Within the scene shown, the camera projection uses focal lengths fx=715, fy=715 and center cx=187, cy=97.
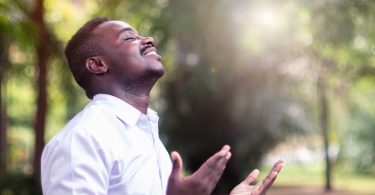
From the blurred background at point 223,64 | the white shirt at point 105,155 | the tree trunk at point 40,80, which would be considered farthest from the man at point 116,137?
the tree trunk at point 40,80

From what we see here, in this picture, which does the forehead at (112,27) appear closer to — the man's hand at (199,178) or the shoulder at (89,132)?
the shoulder at (89,132)

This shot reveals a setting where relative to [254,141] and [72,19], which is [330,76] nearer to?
[254,141]

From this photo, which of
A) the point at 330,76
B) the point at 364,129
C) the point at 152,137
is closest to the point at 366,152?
the point at 364,129

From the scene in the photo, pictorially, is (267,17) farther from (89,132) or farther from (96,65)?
(89,132)

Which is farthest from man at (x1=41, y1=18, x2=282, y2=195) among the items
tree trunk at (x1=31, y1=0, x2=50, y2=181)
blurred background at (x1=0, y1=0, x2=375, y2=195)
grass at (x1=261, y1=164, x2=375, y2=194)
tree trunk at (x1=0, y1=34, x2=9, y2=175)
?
grass at (x1=261, y1=164, x2=375, y2=194)

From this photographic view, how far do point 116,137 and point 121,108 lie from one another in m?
0.12

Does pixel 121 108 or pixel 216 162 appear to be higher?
pixel 121 108

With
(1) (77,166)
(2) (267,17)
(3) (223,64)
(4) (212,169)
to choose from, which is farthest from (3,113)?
(4) (212,169)

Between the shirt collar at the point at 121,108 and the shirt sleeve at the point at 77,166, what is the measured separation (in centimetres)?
18

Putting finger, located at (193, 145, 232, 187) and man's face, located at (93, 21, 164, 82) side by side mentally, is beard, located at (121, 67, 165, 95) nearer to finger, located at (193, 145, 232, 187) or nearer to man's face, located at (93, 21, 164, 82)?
man's face, located at (93, 21, 164, 82)

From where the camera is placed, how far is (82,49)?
2.07m

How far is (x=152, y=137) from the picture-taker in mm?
2049

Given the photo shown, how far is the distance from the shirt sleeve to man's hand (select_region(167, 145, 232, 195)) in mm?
205

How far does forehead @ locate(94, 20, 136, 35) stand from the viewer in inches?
80.8
